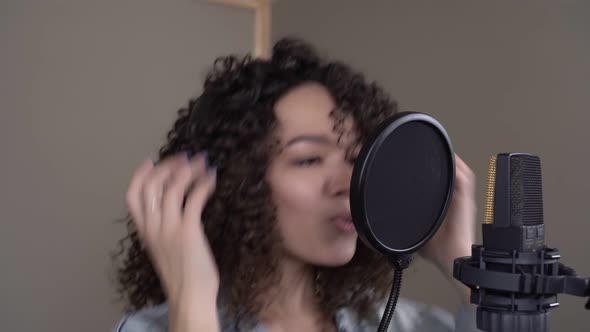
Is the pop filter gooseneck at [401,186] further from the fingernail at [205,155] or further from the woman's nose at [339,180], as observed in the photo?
the fingernail at [205,155]

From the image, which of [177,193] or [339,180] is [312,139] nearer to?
[339,180]

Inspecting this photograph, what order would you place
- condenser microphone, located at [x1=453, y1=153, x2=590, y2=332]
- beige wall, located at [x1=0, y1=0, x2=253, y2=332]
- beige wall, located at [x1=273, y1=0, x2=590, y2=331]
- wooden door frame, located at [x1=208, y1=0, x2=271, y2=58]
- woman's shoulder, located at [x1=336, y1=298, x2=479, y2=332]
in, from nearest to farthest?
condenser microphone, located at [x1=453, y1=153, x2=590, y2=332] < woman's shoulder, located at [x1=336, y1=298, x2=479, y2=332] < beige wall, located at [x1=273, y1=0, x2=590, y2=331] < beige wall, located at [x1=0, y1=0, x2=253, y2=332] < wooden door frame, located at [x1=208, y1=0, x2=271, y2=58]

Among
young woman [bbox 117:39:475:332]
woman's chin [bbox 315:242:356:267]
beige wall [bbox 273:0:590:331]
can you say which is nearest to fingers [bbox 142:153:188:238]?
young woman [bbox 117:39:475:332]

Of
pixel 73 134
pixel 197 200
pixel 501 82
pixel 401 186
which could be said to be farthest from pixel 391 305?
pixel 73 134

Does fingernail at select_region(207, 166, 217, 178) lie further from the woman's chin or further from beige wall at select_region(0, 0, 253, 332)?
beige wall at select_region(0, 0, 253, 332)

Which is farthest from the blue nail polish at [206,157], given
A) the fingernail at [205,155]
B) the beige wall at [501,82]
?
the beige wall at [501,82]

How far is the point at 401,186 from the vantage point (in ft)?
1.88

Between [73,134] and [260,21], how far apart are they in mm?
845

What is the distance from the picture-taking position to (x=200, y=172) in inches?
29.1

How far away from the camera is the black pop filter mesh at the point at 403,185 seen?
53 centimetres

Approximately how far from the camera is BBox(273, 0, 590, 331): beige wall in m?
1.16

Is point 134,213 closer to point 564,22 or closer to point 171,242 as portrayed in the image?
point 171,242

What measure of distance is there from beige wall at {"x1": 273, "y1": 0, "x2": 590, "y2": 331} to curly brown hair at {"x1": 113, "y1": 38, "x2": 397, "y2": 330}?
0.44 metres

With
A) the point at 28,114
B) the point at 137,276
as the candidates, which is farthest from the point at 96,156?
the point at 137,276
